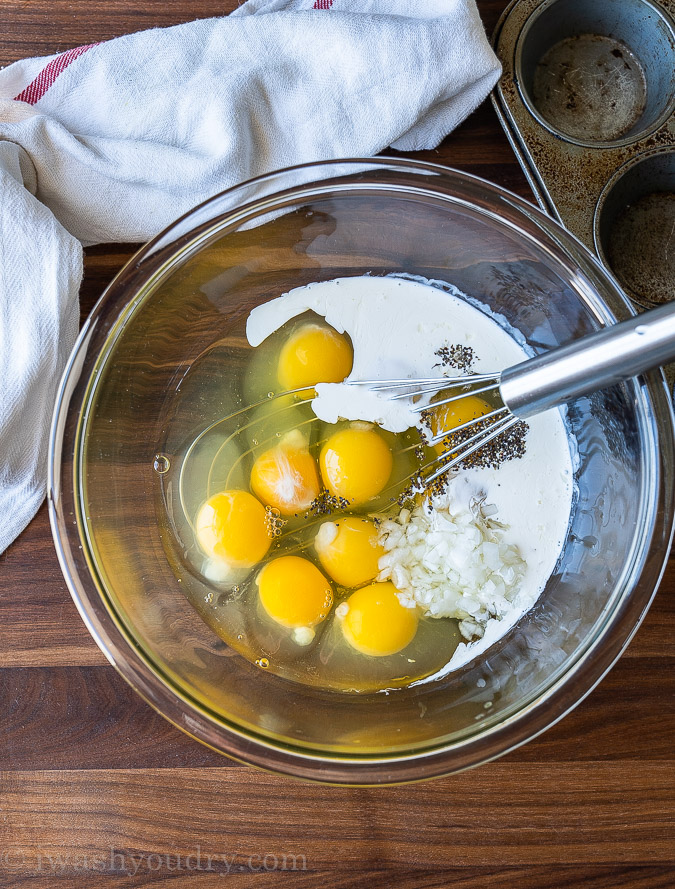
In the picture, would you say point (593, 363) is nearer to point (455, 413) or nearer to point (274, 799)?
point (455, 413)

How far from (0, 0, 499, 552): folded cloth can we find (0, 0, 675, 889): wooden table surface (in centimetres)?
24

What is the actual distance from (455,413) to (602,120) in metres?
0.52

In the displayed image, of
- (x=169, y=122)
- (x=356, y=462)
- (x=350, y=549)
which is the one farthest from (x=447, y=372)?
(x=169, y=122)

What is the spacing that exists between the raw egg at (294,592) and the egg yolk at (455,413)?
0.26 meters

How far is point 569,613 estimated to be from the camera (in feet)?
3.15

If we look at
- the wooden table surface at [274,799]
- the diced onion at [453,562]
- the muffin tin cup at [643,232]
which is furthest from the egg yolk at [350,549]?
the muffin tin cup at [643,232]

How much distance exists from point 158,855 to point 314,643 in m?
0.37

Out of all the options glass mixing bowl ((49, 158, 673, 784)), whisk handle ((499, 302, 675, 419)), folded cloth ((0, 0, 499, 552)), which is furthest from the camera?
folded cloth ((0, 0, 499, 552))

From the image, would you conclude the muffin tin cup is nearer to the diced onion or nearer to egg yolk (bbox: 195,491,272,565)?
the diced onion

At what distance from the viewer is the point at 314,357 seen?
1021 millimetres

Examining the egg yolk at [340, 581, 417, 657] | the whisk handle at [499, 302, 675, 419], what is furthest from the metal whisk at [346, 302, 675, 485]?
the egg yolk at [340, 581, 417, 657]

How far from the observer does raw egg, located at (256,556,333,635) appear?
39.3 inches

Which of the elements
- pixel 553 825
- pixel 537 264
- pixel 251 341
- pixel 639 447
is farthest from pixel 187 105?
pixel 553 825

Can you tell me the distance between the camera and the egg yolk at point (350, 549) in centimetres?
101
